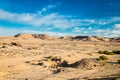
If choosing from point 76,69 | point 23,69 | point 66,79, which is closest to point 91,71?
point 76,69

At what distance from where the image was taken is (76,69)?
22.2 metres

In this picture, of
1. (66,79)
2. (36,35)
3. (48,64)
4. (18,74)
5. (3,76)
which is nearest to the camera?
(66,79)

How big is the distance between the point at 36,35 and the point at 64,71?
168 meters

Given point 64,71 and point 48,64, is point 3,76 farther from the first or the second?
point 48,64

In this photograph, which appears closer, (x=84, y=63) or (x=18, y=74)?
(x=18, y=74)

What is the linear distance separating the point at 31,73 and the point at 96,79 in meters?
7.28

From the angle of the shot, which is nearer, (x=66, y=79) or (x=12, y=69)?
(x=66, y=79)

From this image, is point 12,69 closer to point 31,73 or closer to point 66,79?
point 31,73

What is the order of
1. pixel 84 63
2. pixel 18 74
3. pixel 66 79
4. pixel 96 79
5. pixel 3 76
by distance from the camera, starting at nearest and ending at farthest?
pixel 96 79 → pixel 66 79 → pixel 3 76 → pixel 18 74 → pixel 84 63

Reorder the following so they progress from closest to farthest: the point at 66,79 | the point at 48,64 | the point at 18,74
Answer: the point at 66,79 → the point at 18,74 → the point at 48,64

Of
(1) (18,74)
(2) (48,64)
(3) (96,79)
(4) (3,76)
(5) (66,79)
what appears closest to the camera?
(3) (96,79)

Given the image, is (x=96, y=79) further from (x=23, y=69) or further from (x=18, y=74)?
(x=23, y=69)

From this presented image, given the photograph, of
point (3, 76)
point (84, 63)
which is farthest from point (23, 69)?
point (84, 63)

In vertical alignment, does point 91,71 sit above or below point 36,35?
below
